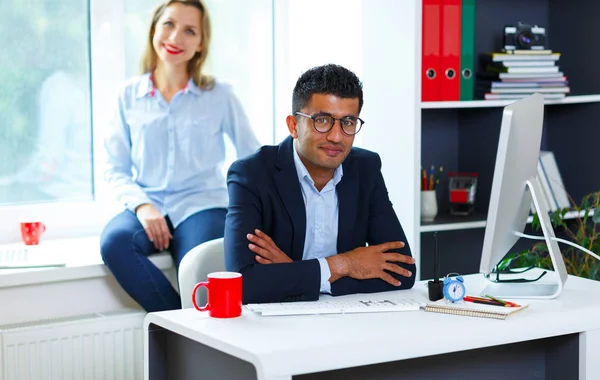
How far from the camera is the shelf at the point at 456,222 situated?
11.5 ft

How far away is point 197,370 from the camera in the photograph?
6.69 feet

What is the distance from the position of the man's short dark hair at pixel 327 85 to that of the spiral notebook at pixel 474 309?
0.65 metres

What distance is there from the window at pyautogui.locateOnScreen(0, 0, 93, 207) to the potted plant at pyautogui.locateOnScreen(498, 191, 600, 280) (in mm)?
1732

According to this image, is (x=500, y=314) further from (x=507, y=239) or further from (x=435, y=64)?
(x=435, y=64)

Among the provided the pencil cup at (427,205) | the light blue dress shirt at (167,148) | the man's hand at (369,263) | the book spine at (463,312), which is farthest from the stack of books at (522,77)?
the book spine at (463,312)

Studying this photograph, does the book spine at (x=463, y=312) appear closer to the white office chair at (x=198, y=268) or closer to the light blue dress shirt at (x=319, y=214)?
the light blue dress shirt at (x=319, y=214)

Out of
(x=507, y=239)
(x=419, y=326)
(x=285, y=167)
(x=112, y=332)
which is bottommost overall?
(x=112, y=332)

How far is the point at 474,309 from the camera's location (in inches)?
82.7

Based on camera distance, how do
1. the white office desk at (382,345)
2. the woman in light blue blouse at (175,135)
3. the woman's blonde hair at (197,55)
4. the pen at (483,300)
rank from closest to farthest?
the white office desk at (382,345), the pen at (483,300), the woman in light blue blouse at (175,135), the woman's blonde hair at (197,55)

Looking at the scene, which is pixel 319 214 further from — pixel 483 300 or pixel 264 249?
pixel 483 300

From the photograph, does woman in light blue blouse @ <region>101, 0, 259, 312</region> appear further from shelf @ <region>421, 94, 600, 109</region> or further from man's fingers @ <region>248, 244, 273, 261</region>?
man's fingers @ <region>248, 244, 273, 261</region>

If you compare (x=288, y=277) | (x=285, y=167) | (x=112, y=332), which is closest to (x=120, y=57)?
(x=112, y=332)

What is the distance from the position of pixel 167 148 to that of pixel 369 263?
125 centimetres

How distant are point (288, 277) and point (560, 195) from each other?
1.94 meters
